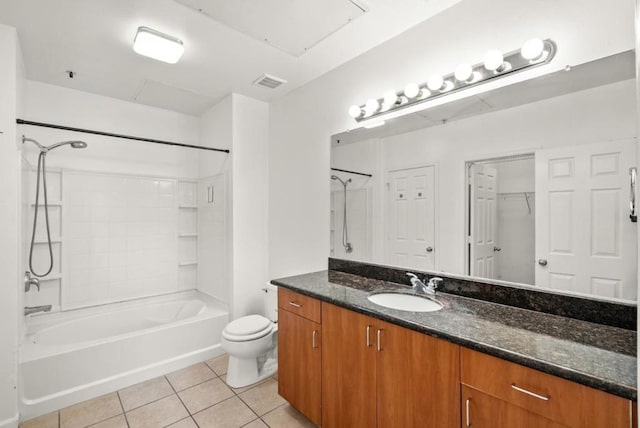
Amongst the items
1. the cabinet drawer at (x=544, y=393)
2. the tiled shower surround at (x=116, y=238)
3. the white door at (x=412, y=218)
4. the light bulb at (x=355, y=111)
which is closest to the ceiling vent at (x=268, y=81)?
the light bulb at (x=355, y=111)

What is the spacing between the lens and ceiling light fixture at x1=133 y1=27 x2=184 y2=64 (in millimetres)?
1881

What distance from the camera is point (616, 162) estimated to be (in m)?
1.20

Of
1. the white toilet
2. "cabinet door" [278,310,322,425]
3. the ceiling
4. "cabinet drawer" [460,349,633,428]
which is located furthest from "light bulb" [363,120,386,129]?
the white toilet

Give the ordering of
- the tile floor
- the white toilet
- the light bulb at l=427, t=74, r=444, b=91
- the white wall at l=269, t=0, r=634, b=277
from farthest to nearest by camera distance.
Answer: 1. the white toilet
2. the tile floor
3. the light bulb at l=427, t=74, r=444, b=91
4. the white wall at l=269, t=0, r=634, b=277

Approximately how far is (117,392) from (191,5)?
264cm

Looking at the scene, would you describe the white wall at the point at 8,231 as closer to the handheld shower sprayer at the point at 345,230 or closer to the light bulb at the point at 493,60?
the handheld shower sprayer at the point at 345,230

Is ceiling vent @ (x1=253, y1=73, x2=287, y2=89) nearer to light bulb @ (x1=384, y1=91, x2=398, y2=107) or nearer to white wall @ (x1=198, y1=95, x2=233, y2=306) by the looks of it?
white wall @ (x1=198, y1=95, x2=233, y2=306)

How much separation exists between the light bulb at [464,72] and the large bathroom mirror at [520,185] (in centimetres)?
12

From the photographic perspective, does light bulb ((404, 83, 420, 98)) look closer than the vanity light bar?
No

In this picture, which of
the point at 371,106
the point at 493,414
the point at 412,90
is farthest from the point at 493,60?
the point at 493,414

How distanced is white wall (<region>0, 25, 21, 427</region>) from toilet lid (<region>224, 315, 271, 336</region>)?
49.1 inches

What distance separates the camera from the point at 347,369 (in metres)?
1.53

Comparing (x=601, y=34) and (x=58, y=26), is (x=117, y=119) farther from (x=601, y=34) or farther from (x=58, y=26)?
(x=601, y=34)

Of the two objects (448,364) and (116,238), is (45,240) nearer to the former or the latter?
(116,238)
